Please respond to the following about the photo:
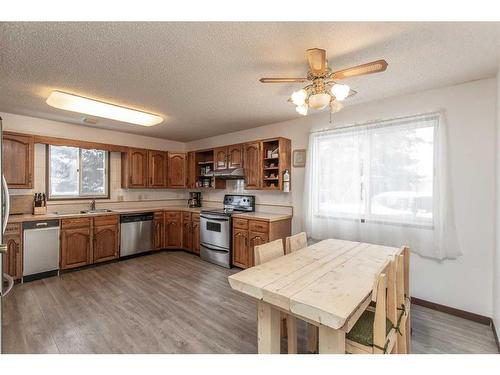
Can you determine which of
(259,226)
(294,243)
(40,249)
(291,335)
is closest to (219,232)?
(259,226)

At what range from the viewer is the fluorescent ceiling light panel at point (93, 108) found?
2731 mm

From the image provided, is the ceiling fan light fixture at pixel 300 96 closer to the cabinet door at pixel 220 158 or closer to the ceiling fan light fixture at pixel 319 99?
the ceiling fan light fixture at pixel 319 99

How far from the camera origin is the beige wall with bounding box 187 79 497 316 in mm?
2258

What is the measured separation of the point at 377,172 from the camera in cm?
284

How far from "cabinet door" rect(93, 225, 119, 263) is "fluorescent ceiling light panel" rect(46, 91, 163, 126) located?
181 cm

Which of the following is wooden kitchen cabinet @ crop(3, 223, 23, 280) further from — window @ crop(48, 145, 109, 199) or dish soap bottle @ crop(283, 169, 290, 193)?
dish soap bottle @ crop(283, 169, 290, 193)

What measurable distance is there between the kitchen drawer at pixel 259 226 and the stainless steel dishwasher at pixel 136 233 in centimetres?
206

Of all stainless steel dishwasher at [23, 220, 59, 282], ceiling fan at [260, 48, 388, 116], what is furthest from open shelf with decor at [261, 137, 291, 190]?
stainless steel dishwasher at [23, 220, 59, 282]

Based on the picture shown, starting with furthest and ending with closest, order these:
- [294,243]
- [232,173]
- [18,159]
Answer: [232,173] → [18,159] → [294,243]

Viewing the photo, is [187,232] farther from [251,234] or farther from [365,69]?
[365,69]

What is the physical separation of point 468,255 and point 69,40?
12.8 feet

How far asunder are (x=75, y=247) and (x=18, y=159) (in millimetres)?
1460
